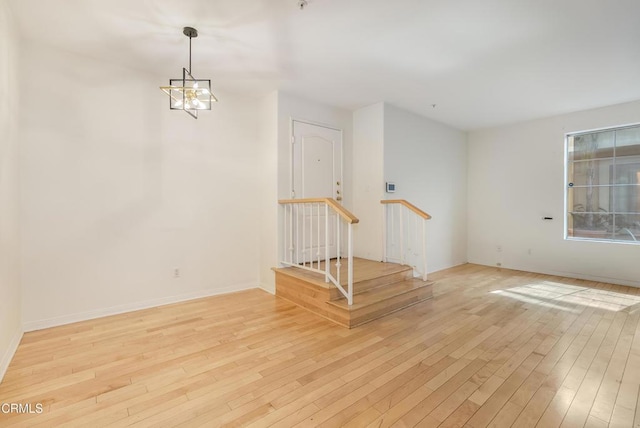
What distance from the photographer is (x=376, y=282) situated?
3652 mm

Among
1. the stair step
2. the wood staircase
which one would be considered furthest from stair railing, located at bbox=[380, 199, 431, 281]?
the stair step

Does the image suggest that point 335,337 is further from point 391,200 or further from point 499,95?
point 499,95

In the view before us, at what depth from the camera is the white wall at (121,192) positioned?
2.89m

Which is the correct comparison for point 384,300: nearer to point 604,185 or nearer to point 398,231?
point 398,231

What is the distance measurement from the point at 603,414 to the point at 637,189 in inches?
180

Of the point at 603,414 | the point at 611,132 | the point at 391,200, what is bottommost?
the point at 603,414

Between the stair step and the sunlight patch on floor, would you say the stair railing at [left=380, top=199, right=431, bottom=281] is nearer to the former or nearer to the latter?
the stair step

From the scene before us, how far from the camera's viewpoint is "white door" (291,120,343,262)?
13.9 ft

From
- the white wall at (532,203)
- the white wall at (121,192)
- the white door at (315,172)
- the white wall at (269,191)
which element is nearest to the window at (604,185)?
the white wall at (532,203)

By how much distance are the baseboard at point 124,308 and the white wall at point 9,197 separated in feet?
0.60

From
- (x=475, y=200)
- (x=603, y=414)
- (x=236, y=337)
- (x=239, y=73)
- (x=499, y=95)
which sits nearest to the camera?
(x=603, y=414)

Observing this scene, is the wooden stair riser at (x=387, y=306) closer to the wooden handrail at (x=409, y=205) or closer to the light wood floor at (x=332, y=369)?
the light wood floor at (x=332, y=369)

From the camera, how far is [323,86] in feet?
12.7

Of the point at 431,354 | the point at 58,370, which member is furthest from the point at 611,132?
the point at 58,370
